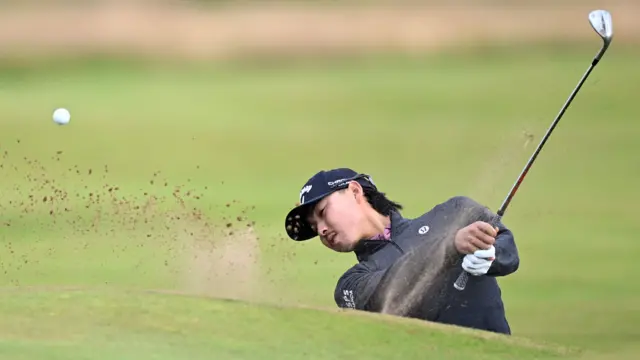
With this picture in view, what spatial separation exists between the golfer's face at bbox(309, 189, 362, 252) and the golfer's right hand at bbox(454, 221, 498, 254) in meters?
0.49

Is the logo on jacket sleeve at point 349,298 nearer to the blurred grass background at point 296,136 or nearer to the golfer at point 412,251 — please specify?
the golfer at point 412,251

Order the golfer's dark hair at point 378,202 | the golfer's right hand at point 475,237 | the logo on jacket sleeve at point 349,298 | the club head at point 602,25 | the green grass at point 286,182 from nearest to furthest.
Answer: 1. the green grass at point 286,182
2. the golfer's right hand at point 475,237
3. the club head at point 602,25
4. the logo on jacket sleeve at point 349,298
5. the golfer's dark hair at point 378,202

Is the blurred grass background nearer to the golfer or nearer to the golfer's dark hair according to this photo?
the golfer

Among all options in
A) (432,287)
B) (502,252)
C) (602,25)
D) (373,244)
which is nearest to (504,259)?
(502,252)

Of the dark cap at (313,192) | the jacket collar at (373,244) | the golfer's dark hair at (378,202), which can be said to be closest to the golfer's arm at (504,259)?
the jacket collar at (373,244)

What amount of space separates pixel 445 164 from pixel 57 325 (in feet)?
30.4

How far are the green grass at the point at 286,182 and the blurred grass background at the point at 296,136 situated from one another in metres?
0.04

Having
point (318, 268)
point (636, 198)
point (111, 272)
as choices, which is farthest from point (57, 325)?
point (636, 198)

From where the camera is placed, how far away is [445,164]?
13.2 meters

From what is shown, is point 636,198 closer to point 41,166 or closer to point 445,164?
point 445,164

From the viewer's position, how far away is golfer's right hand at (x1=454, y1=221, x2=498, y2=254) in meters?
4.58

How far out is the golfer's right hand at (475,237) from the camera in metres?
4.58

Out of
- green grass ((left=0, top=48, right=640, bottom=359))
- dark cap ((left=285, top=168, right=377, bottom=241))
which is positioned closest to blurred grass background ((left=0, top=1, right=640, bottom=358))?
green grass ((left=0, top=48, right=640, bottom=359))

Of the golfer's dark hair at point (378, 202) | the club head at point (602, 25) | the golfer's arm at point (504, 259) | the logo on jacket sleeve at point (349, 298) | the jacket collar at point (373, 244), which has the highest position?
the club head at point (602, 25)
